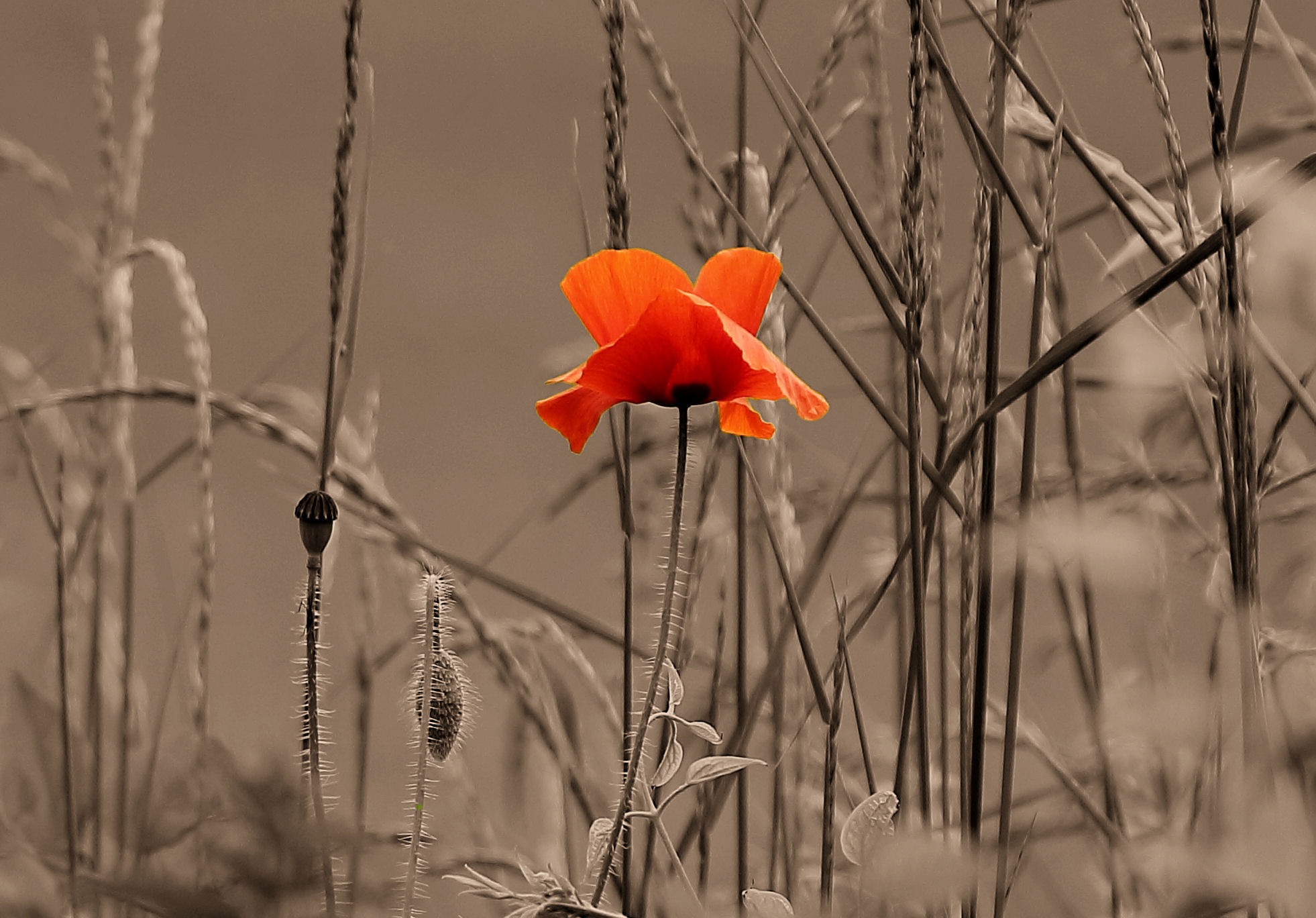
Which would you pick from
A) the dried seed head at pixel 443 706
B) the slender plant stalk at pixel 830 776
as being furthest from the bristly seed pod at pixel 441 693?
the slender plant stalk at pixel 830 776

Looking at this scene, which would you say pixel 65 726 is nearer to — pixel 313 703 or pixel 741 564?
pixel 313 703

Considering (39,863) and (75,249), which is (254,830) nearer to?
(39,863)

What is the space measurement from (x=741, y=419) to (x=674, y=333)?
54mm

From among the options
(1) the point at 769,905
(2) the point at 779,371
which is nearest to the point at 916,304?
(2) the point at 779,371

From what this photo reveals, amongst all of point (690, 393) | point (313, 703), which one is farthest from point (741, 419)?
Result: point (313, 703)

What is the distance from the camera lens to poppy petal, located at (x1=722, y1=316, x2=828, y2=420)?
27cm

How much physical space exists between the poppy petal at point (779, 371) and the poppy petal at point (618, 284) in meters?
0.02

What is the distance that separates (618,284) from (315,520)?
0.09 m

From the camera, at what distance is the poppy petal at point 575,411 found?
12.1 inches

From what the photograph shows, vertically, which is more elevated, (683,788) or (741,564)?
(741,564)

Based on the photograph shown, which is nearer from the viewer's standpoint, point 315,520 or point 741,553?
point 315,520

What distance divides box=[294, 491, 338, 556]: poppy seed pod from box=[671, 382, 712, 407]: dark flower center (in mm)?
93

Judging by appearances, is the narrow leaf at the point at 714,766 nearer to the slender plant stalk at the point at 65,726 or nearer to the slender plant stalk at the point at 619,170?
the slender plant stalk at the point at 619,170

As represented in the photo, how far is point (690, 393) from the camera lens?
30 centimetres
